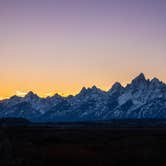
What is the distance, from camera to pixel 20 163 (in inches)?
1732

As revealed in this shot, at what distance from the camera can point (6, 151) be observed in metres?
47.5

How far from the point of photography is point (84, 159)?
50250 mm

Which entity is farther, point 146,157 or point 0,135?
point 0,135

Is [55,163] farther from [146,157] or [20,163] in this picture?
[146,157]

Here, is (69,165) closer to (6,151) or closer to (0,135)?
(6,151)

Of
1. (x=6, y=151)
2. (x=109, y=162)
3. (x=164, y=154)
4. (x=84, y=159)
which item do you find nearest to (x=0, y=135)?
(x=6, y=151)

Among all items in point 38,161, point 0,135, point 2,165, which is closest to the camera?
point 2,165

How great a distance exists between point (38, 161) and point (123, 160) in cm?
851

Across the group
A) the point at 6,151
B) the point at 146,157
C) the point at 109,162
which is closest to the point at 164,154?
the point at 146,157

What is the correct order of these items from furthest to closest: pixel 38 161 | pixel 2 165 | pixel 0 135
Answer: pixel 0 135
pixel 38 161
pixel 2 165

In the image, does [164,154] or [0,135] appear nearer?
[164,154]

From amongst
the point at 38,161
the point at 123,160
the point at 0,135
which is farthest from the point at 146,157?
the point at 0,135

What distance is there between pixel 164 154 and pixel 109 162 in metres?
6.45

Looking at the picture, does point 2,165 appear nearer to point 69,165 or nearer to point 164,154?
point 69,165
